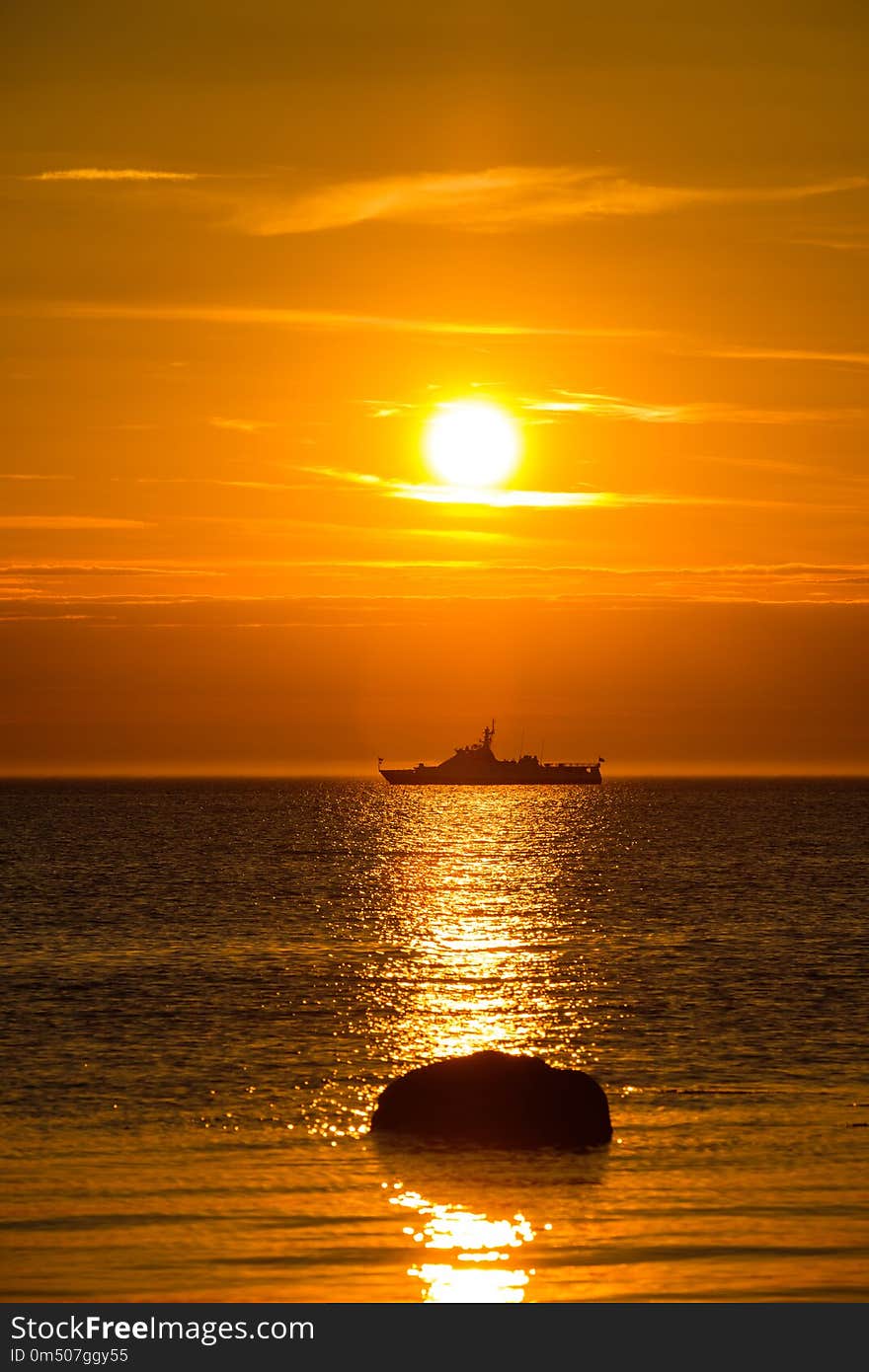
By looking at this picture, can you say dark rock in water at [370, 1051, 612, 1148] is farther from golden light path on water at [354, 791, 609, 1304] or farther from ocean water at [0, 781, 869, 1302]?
golden light path on water at [354, 791, 609, 1304]

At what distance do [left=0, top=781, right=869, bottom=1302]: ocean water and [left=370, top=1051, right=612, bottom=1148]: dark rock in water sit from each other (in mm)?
676

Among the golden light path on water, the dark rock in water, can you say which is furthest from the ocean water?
the dark rock in water

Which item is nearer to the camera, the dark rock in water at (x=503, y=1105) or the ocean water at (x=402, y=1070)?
the ocean water at (x=402, y=1070)

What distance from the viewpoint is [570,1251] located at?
21.2 metres

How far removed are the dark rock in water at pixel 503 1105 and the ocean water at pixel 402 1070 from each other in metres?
0.68

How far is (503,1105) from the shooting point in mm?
27812

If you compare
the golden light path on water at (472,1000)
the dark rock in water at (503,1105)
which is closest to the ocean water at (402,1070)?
the golden light path on water at (472,1000)

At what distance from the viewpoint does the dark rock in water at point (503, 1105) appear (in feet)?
90.3

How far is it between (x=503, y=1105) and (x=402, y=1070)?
26.5 ft

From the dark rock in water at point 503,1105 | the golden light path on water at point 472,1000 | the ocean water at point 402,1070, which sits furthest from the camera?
the dark rock in water at point 503,1105

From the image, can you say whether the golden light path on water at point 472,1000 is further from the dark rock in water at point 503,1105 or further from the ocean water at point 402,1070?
the dark rock in water at point 503,1105

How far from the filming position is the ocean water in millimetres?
20734
